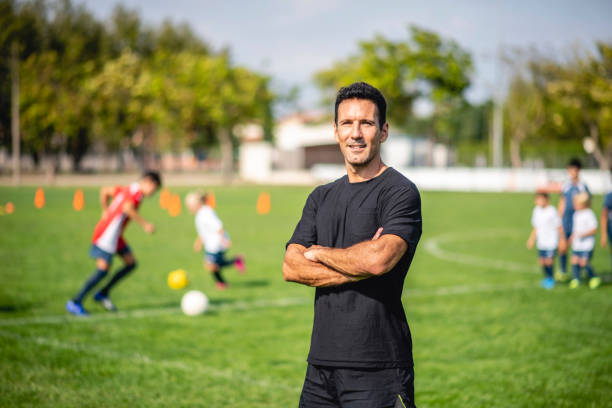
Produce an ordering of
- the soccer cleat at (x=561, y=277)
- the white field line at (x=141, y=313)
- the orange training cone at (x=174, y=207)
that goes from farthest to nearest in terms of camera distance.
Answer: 1. the orange training cone at (x=174, y=207)
2. the soccer cleat at (x=561, y=277)
3. the white field line at (x=141, y=313)

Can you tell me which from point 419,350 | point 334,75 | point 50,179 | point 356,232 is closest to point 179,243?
point 419,350

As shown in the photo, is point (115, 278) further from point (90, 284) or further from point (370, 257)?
point (370, 257)

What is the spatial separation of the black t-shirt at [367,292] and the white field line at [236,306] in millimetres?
6047

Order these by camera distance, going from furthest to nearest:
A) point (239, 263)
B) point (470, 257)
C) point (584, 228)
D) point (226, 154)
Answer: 1. point (226, 154)
2. point (470, 257)
3. point (239, 263)
4. point (584, 228)

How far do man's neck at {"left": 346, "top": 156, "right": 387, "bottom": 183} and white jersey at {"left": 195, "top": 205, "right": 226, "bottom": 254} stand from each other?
7.55 metres

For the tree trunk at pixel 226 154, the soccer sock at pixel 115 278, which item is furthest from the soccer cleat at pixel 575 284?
the tree trunk at pixel 226 154

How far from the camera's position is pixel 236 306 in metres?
9.21

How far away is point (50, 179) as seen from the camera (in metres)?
48.4

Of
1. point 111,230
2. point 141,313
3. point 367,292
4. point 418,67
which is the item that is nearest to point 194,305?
point 141,313

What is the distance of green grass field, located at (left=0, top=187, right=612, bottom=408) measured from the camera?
562cm

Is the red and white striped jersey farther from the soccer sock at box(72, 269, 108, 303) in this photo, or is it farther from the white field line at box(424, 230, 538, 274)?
the white field line at box(424, 230, 538, 274)

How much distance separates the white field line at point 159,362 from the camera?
19.3 feet

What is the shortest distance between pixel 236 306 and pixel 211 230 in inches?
73.8

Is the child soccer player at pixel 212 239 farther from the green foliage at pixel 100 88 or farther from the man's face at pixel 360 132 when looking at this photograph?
the green foliage at pixel 100 88
